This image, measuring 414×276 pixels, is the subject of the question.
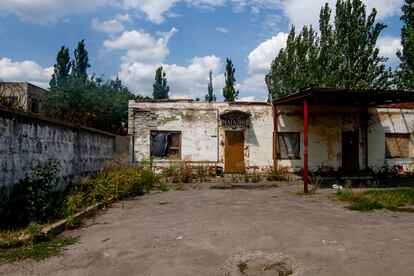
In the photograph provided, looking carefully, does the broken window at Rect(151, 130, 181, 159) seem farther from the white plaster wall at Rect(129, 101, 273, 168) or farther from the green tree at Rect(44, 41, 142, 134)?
the green tree at Rect(44, 41, 142, 134)

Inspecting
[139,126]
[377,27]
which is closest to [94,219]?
[139,126]

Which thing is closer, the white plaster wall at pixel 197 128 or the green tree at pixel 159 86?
the white plaster wall at pixel 197 128

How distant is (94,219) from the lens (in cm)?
795

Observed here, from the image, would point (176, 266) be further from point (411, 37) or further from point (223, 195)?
point (411, 37)

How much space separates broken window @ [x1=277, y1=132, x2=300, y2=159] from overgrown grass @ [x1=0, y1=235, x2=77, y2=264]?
14327mm

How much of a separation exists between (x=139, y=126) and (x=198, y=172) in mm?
3731

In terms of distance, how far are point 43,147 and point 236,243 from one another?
541 centimetres

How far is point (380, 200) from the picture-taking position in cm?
1030

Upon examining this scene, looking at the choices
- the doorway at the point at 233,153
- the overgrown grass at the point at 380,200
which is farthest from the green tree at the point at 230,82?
the overgrown grass at the point at 380,200

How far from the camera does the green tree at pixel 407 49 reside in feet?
74.2

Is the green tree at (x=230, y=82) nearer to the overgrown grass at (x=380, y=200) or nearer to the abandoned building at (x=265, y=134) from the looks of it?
the abandoned building at (x=265, y=134)

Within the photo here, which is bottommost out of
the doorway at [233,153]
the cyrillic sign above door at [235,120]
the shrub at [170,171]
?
the shrub at [170,171]

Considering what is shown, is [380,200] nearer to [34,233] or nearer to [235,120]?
[34,233]

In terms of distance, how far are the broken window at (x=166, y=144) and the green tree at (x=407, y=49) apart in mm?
14705
